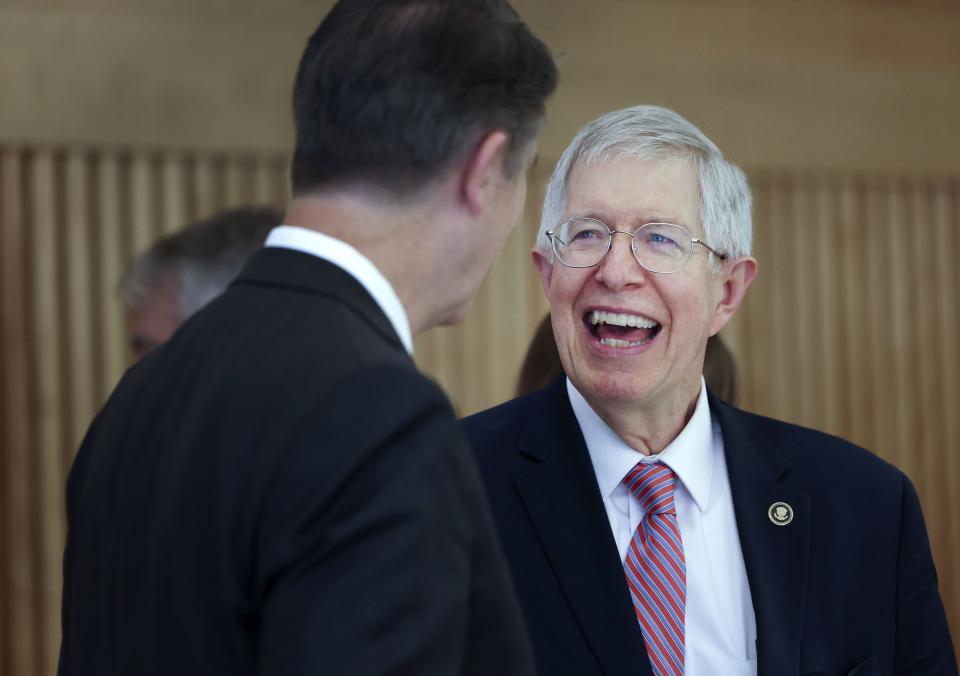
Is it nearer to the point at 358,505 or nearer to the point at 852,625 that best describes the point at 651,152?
the point at 852,625

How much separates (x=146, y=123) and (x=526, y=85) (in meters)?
3.83

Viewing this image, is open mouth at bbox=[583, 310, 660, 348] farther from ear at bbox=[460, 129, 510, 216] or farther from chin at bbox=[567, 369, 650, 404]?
ear at bbox=[460, 129, 510, 216]

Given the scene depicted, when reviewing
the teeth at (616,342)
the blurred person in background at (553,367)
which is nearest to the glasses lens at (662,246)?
the teeth at (616,342)

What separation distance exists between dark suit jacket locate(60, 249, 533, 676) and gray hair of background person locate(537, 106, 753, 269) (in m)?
1.00

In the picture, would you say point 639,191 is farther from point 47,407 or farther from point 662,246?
point 47,407

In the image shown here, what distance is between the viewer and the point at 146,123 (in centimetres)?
484

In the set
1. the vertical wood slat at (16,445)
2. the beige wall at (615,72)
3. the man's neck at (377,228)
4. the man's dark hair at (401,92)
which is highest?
the beige wall at (615,72)

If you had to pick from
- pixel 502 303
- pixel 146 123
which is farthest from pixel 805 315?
pixel 146 123

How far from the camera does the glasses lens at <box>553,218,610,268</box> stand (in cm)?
212

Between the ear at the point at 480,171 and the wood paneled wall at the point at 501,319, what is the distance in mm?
3770

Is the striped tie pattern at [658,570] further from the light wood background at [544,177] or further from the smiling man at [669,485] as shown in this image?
the light wood background at [544,177]

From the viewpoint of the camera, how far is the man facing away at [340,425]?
3.55 ft

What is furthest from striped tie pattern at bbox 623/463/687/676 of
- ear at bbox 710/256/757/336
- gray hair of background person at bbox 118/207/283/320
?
gray hair of background person at bbox 118/207/283/320

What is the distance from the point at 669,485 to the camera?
6.78 ft
